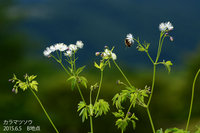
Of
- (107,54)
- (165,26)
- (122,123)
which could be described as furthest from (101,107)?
(165,26)

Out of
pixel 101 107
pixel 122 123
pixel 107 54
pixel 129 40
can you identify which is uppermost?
pixel 129 40

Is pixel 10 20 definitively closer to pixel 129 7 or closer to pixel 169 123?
pixel 169 123

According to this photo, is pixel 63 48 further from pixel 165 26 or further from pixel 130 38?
pixel 165 26

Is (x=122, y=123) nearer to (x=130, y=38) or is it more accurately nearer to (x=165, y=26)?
(x=130, y=38)

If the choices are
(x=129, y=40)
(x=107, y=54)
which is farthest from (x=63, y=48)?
(x=129, y=40)

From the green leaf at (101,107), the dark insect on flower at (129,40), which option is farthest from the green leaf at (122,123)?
the dark insect on flower at (129,40)

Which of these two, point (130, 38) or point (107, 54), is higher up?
point (130, 38)

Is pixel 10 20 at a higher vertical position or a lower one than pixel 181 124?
higher

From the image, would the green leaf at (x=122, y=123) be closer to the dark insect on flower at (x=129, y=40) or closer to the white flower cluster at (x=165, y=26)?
the dark insect on flower at (x=129, y=40)

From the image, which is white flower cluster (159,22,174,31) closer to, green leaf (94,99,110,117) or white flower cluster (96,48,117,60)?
white flower cluster (96,48,117,60)

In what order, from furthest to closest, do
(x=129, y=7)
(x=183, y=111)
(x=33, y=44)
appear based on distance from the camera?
(x=129, y=7) < (x=33, y=44) < (x=183, y=111)

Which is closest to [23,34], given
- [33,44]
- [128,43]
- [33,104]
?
[33,44]
